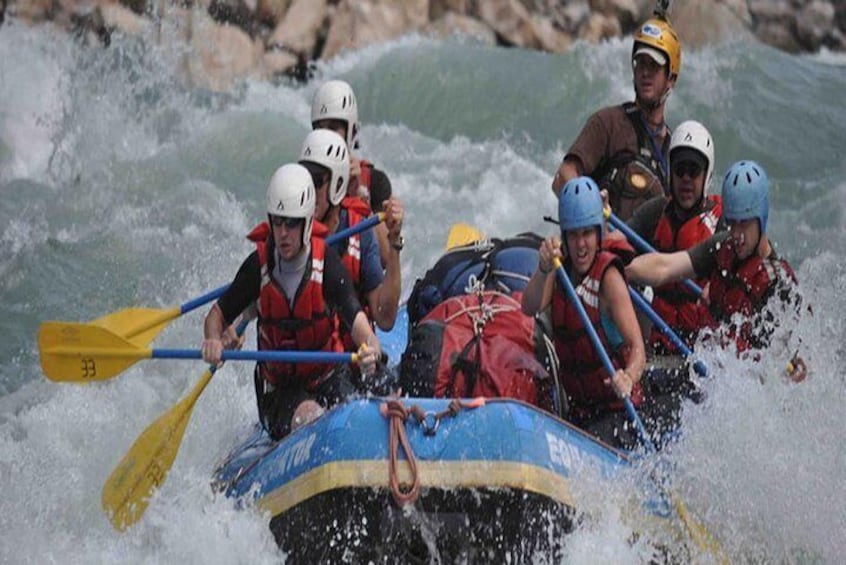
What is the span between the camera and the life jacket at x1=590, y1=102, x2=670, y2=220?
870 cm

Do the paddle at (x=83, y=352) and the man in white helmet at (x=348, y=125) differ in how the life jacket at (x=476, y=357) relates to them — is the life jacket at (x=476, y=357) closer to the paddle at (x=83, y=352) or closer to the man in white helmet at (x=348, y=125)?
the man in white helmet at (x=348, y=125)

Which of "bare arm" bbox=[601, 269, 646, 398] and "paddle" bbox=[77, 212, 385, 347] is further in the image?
"paddle" bbox=[77, 212, 385, 347]

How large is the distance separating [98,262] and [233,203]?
1662mm

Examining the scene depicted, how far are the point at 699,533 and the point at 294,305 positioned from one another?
6.24 ft

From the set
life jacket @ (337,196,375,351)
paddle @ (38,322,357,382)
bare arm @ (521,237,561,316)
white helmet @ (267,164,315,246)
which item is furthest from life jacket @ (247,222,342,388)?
bare arm @ (521,237,561,316)

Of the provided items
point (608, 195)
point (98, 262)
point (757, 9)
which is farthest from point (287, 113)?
point (608, 195)

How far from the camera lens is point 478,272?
8.66 meters

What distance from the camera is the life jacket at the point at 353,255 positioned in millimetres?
7766

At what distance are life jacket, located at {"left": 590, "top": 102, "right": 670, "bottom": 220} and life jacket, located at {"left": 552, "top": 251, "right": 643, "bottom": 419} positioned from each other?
1421 millimetres

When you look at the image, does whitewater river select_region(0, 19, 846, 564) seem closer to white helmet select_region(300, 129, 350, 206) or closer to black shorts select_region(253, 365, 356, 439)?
black shorts select_region(253, 365, 356, 439)

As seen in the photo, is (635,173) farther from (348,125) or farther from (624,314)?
(624,314)

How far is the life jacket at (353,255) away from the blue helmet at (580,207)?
1.02 metres

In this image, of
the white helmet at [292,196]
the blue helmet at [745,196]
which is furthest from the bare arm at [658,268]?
the white helmet at [292,196]

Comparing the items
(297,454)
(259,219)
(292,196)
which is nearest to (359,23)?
(259,219)
